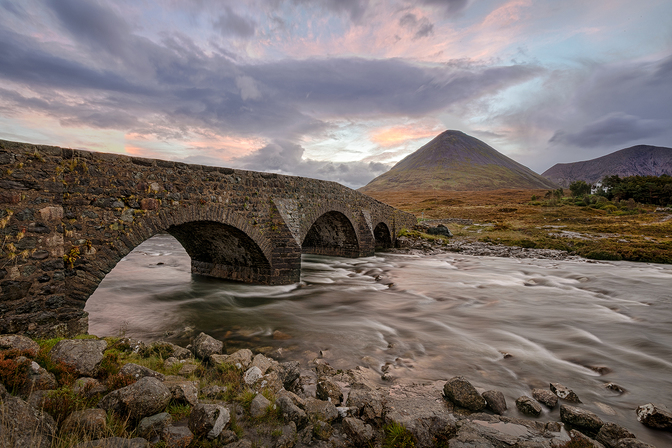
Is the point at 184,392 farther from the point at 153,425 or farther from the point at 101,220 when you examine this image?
the point at 101,220

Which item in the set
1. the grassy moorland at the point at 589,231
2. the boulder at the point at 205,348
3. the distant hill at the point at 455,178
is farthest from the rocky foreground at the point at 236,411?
the distant hill at the point at 455,178

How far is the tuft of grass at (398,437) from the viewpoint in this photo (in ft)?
11.7

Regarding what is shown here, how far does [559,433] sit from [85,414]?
534cm

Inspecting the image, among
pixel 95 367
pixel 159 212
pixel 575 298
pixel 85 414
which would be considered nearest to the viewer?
pixel 85 414

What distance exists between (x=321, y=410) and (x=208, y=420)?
4.43ft

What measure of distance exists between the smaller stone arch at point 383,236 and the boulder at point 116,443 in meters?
23.0

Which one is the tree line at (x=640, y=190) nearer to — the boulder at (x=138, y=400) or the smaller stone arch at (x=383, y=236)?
the smaller stone arch at (x=383, y=236)

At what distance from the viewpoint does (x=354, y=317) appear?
9680mm

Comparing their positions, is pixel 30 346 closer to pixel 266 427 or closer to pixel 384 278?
pixel 266 427

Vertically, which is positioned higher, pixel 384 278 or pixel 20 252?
pixel 20 252

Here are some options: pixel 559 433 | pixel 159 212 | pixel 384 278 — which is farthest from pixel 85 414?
pixel 384 278

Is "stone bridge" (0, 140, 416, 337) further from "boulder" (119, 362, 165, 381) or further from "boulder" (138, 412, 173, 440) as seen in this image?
"boulder" (138, 412, 173, 440)

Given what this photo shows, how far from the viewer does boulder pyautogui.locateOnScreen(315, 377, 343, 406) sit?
4516 millimetres

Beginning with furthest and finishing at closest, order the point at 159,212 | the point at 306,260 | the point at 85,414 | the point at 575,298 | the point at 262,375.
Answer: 1. the point at 306,260
2. the point at 575,298
3. the point at 159,212
4. the point at 262,375
5. the point at 85,414
